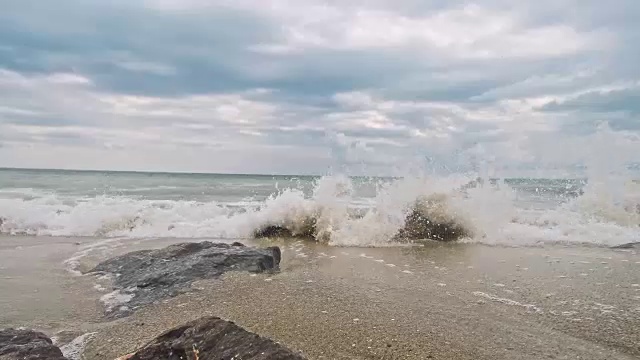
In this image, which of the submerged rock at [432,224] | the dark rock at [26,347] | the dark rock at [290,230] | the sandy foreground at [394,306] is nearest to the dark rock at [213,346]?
the sandy foreground at [394,306]

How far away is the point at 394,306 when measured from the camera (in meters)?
4.89

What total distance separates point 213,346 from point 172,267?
372 centimetres

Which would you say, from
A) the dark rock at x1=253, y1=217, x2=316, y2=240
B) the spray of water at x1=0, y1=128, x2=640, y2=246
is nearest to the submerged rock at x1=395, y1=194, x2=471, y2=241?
the spray of water at x1=0, y1=128, x2=640, y2=246

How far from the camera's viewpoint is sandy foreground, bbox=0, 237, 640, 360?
380 centimetres

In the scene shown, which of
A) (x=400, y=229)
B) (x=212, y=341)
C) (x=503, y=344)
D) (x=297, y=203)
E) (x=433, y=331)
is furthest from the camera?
(x=297, y=203)

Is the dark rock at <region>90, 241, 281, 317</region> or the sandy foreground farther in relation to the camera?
the dark rock at <region>90, 241, 281, 317</region>

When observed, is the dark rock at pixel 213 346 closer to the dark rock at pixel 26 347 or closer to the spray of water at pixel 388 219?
the dark rock at pixel 26 347

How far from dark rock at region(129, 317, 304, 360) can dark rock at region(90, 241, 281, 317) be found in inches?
85.5

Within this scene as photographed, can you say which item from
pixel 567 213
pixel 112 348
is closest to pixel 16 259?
pixel 112 348

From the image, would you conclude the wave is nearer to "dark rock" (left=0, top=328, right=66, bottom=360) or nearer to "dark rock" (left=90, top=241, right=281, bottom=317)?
"dark rock" (left=90, top=241, right=281, bottom=317)

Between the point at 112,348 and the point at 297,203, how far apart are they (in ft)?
27.6

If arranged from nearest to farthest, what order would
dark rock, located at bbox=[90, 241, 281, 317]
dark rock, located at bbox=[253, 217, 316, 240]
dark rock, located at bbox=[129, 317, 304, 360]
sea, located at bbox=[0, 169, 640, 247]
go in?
dark rock, located at bbox=[129, 317, 304, 360], dark rock, located at bbox=[90, 241, 281, 317], sea, located at bbox=[0, 169, 640, 247], dark rock, located at bbox=[253, 217, 316, 240]

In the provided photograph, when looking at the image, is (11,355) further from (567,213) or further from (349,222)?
(567,213)

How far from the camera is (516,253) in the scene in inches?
344
